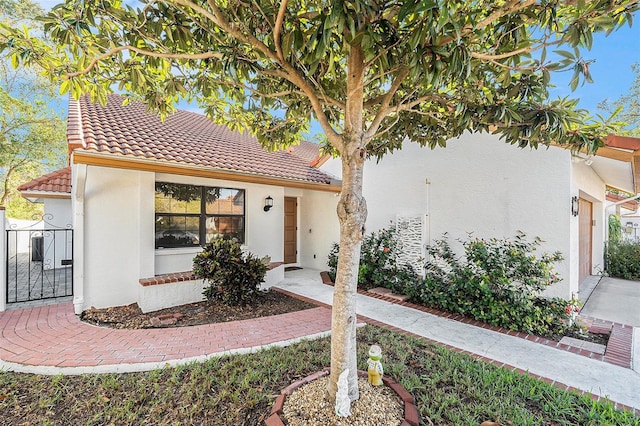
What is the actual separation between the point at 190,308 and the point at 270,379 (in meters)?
3.88

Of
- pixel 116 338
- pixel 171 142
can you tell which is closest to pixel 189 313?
pixel 116 338

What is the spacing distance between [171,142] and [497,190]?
812 cm

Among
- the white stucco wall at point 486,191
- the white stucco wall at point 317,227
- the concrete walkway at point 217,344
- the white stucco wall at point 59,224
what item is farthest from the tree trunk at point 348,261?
the white stucco wall at point 59,224

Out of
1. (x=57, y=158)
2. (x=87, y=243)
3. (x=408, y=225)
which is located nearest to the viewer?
(x=87, y=243)

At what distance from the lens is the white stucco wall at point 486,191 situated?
576cm

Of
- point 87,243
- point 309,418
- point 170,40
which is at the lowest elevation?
point 309,418

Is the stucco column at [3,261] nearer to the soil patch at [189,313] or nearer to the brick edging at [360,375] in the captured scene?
the soil patch at [189,313]

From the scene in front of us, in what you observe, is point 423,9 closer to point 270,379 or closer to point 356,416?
point 356,416

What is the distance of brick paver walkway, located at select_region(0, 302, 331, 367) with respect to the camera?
3.95 metres

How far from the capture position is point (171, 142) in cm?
765

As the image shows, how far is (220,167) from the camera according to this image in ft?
23.3

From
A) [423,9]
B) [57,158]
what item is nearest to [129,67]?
[423,9]

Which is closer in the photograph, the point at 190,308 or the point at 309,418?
the point at 309,418

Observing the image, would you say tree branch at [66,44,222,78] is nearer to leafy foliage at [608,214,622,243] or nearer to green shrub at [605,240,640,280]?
green shrub at [605,240,640,280]
